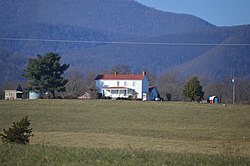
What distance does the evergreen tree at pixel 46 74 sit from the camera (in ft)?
294

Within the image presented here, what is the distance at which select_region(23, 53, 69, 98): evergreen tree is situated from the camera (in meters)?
89.6

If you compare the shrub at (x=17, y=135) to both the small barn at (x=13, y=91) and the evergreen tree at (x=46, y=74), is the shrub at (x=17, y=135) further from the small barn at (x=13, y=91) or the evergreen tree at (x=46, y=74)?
the small barn at (x=13, y=91)

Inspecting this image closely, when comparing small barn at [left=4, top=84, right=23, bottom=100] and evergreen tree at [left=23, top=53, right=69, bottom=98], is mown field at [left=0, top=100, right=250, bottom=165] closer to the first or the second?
evergreen tree at [left=23, top=53, right=69, bottom=98]

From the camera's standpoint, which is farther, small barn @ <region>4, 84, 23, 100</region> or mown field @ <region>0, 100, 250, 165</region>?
small barn @ <region>4, 84, 23, 100</region>

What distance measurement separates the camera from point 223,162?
13383mm

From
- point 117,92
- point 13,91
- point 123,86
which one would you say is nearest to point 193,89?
point 117,92

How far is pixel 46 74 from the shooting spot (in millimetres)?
90875

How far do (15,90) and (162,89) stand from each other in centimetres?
4517

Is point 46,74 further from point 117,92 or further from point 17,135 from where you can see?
point 17,135

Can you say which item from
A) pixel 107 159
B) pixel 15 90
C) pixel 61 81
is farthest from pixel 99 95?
pixel 107 159

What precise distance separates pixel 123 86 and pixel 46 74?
20746mm

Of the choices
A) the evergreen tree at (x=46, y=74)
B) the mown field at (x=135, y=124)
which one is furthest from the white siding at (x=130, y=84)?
the mown field at (x=135, y=124)

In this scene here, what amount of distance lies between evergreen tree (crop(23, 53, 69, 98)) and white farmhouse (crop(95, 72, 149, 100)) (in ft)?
49.0

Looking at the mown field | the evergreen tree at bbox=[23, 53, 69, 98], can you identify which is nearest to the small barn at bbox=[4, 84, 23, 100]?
the evergreen tree at bbox=[23, 53, 69, 98]
